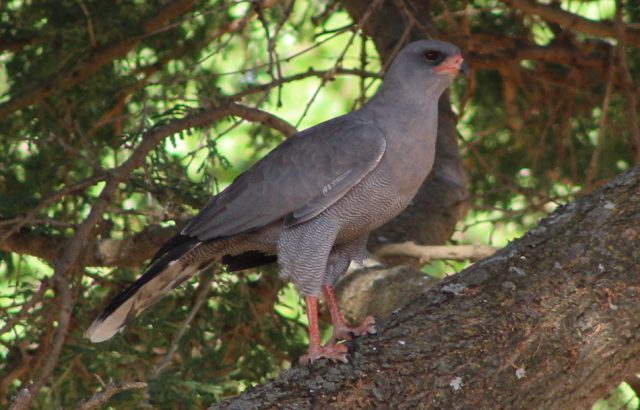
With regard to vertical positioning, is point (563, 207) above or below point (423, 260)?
above

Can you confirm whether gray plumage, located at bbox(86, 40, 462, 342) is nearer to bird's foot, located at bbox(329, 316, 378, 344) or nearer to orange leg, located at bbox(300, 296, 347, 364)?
orange leg, located at bbox(300, 296, 347, 364)

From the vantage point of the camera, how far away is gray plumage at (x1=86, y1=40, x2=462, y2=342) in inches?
160

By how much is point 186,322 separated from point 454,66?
166cm

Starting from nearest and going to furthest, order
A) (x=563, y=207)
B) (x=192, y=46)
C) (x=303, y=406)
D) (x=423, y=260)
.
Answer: (x=303, y=406) → (x=563, y=207) → (x=423, y=260) → (x=192, y=46)

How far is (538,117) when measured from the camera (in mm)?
6480

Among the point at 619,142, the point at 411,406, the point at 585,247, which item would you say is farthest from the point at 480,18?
the point at 411,406

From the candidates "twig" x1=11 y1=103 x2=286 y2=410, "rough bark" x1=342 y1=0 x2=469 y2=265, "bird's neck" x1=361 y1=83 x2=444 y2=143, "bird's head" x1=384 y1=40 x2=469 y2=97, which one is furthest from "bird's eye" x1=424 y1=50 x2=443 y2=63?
"twig" x1=11 y1=103 x2=286 y2=410

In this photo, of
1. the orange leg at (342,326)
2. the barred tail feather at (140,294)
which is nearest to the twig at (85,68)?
the barred tail feather at (140,294)

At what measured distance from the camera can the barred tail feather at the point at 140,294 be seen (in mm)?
4070

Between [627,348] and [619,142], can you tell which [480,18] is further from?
[627,348]

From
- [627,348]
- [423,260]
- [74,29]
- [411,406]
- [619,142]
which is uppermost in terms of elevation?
[74,29]

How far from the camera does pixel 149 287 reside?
4.23 metres

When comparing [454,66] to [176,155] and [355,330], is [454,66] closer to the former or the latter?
[355,330]

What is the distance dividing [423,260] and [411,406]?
2.12 m
